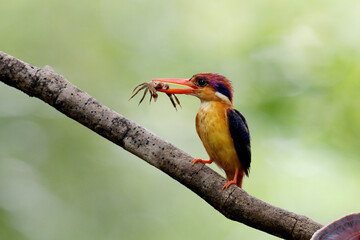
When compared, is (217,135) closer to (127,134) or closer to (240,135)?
(240,135)

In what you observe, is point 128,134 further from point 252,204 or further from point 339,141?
point 339,141

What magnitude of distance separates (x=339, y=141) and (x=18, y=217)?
240 centimetres

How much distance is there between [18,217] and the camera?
4.21 metres

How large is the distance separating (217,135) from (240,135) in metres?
0.11

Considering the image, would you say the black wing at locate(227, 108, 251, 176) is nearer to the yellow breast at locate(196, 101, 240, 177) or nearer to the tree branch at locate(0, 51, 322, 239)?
the yellow breast at locate(196, 101, 240, 177)

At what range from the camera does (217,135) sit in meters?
2.93

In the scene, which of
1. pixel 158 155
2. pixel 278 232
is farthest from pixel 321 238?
pixel 158 155

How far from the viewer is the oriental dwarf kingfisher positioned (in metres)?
2.93

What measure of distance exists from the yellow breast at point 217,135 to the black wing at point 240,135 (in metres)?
0.02

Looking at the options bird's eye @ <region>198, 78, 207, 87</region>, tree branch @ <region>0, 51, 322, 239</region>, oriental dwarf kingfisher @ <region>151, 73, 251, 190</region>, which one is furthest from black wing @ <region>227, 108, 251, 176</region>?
tree branch @ <region>0, 51, 322, 239</region>

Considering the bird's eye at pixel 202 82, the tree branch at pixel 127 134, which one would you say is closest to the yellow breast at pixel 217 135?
the bird's eye at pixel 202 82

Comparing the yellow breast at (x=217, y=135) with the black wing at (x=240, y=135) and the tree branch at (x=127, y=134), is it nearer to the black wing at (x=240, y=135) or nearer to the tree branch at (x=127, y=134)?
the black wing at (x=240, y=135)

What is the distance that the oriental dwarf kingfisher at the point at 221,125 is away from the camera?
293 cm

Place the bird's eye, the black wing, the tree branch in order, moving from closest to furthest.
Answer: the tree branch → the black wing → the bird's eye
